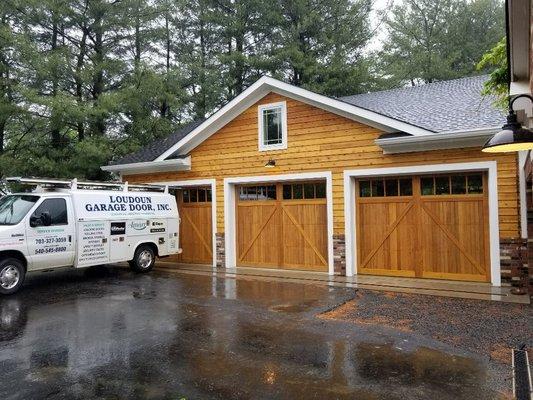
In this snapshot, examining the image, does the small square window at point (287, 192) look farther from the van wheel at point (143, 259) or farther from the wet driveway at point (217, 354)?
the van wheel at point (143, 259)

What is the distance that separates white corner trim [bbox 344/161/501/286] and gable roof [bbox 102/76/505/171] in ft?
2.74

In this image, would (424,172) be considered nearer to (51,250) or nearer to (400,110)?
(400,110)

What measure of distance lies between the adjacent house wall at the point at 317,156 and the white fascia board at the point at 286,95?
0.17 meters

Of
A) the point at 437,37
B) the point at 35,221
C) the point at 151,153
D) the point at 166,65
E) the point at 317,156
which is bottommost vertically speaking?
the point at 35,221

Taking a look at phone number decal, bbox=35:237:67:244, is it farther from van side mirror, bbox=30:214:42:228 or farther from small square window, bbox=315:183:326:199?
small square window, bbox=315:183:326:199

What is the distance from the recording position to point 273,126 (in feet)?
41.5

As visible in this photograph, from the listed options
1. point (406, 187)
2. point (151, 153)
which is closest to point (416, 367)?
point (406, 187)

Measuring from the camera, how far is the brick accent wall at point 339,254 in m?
11.3

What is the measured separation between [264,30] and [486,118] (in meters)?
17.7

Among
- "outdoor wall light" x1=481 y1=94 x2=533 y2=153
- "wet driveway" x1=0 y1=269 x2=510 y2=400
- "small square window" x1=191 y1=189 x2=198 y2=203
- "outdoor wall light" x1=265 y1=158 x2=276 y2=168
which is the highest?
"outdoor wall light" x1=265 y1=158 x2=276 y2=168

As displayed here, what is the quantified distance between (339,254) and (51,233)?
275 inches

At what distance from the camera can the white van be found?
955cm

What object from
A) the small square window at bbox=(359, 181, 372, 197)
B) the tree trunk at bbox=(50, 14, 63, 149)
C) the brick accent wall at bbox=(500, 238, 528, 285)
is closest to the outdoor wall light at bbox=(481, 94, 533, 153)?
the brick accent wall at bbox=(500, 238, 528, 285)

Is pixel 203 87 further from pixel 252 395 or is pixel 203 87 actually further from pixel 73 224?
pixel 252 395
